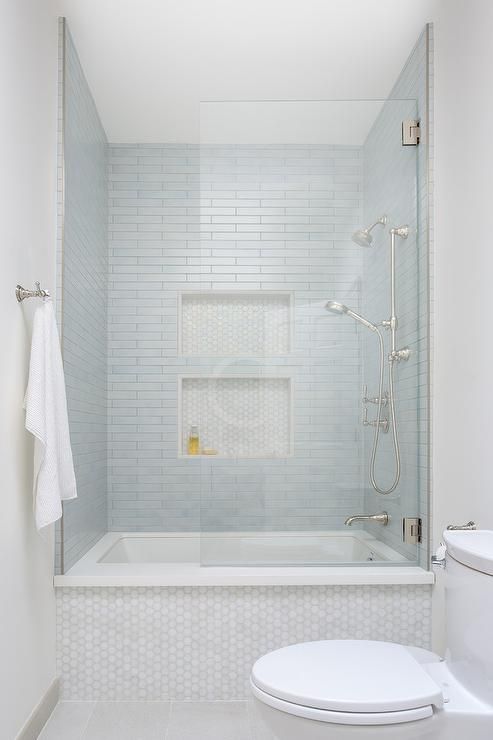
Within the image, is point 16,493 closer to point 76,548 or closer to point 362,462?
point 76,548

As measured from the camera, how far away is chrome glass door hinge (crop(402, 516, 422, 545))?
293 cm

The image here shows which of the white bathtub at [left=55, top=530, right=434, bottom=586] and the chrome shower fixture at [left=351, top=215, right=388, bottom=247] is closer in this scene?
the white bathtub at [left=55, top=530, right=434, bottom=586]

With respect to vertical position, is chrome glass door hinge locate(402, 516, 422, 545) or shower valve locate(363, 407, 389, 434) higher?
shower valve locate(363, 407, 389, 434)

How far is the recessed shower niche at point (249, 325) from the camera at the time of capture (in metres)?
2.92

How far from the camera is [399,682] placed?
5.87 feet

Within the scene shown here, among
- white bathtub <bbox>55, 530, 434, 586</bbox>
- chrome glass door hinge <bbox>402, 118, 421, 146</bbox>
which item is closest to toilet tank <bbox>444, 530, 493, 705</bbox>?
white bathtub <bbox>55, 530, 434, 586</bbox>

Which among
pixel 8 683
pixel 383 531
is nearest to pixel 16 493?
pixel 8 683

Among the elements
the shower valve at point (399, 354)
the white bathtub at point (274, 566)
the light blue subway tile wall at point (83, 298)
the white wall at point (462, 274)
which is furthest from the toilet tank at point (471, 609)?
the light blue subway tile wall at point (83, 298)

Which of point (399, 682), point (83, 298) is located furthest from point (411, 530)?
point (83, 298)

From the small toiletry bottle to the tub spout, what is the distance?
71 centimetres

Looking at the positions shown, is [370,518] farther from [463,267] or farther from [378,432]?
[463,267]

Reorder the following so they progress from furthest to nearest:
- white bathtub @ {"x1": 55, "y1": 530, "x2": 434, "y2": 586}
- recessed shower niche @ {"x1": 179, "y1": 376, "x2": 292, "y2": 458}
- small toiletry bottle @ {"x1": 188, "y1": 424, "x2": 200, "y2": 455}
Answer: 1. small toiletry bottle @ {"x1": 188, "y1": 424, "x2": 200, "y2": 455}
2. recessed shower niche @ {"x1": 179, "y1": 376, "x2": 292, "y2": 458}
3. white bathtub @ {"x1": 55, "y1": 530, "x2": 434, "y2": 586}

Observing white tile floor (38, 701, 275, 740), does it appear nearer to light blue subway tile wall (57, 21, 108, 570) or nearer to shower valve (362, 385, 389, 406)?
light blue subway tile wall (57, 21, 108, 570)

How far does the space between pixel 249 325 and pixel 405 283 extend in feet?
2.22
